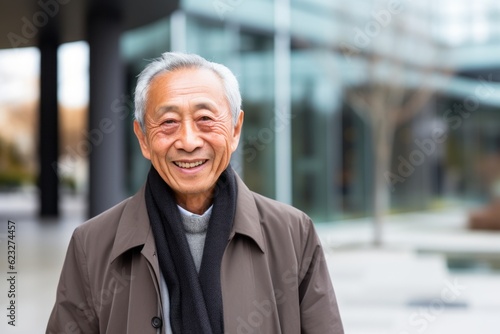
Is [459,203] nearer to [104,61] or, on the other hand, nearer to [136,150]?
[136,150]

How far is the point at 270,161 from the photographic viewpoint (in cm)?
1392

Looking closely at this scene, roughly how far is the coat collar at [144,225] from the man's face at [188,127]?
13cm

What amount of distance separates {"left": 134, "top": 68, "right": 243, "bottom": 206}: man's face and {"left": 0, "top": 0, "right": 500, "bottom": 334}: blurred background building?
4.57 metres

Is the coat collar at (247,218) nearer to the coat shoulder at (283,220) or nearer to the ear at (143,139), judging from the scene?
the coat shoulder at (283,220)

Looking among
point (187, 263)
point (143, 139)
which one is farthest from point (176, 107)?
point (187, 263)

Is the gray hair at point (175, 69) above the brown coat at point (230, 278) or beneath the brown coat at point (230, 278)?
above

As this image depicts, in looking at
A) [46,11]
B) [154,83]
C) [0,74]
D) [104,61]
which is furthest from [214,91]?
[0,74]

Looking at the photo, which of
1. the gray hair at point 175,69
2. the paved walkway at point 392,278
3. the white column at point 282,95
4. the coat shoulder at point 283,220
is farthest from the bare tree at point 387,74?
the gray hair at point 175,69

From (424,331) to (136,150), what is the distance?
752 centimetres

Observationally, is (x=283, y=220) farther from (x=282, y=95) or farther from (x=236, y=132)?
(x=282, y=95)

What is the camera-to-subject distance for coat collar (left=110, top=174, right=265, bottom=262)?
5.66ft

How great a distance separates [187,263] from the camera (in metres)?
1.71

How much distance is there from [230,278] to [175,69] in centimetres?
59

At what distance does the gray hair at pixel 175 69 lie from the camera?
68.9 inches
